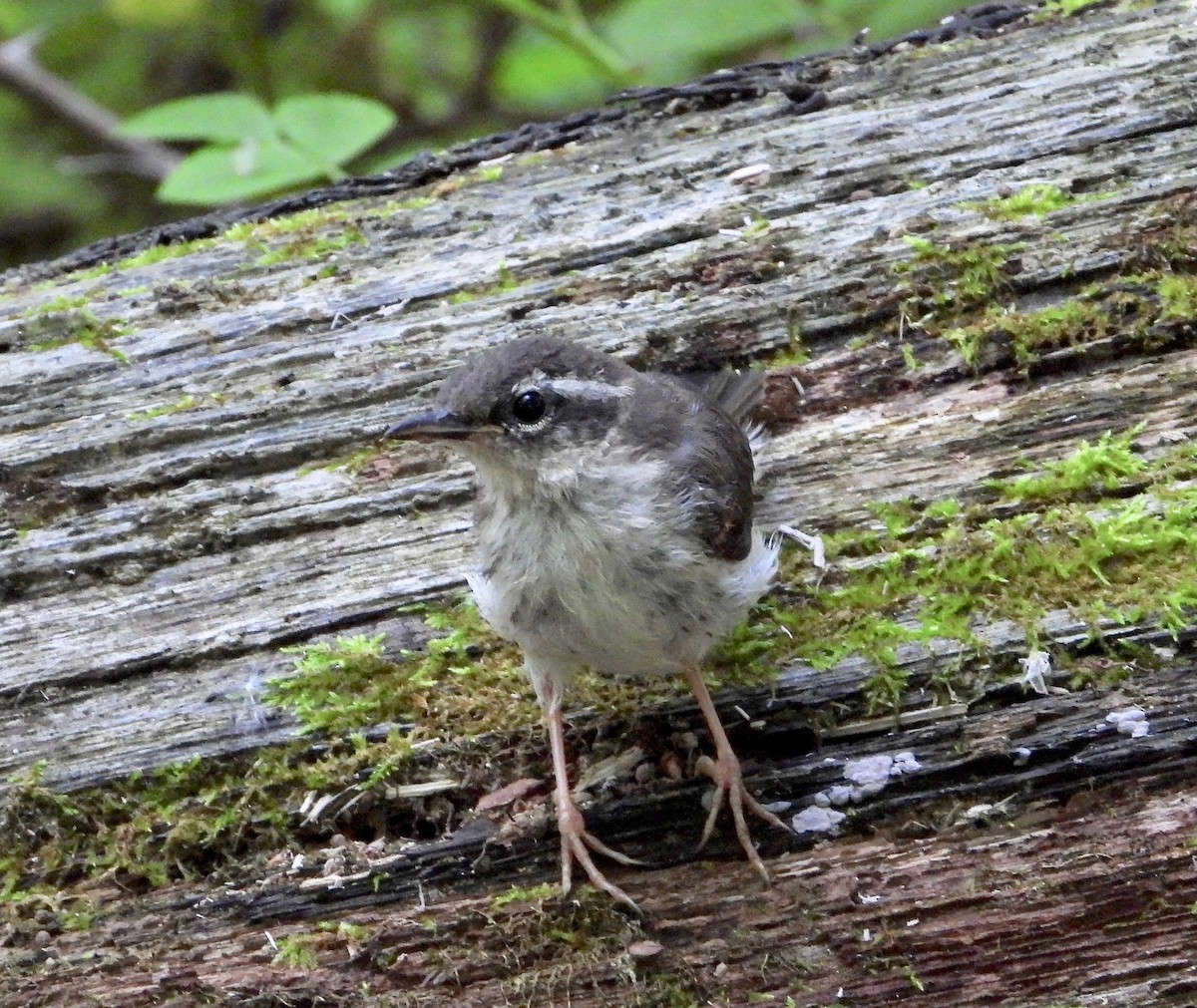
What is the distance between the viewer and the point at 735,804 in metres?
3.67

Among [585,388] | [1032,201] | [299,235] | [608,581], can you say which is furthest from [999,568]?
[299,235]

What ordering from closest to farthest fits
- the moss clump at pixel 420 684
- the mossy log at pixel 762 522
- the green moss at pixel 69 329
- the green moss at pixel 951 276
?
the mossy log at pixel 762 522 < the moss clump at pixel 420 684 < the green moss at pixel 951 276 < the green moss at pixel 69 329

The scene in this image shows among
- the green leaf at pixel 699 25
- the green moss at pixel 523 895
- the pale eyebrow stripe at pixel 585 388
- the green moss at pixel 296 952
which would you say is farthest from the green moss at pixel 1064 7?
the green moss at pixel 296 952

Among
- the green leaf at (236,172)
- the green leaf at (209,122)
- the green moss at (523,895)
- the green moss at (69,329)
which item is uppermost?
the green leaf at (209,122)

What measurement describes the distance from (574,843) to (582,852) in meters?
0.04

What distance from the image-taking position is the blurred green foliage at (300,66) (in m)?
7.88

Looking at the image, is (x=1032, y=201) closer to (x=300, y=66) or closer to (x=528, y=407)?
(x=528, y=407)

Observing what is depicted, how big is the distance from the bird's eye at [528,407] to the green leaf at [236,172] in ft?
8.99

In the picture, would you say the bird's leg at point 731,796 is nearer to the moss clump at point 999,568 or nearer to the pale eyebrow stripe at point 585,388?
the moss clump at point 999,568

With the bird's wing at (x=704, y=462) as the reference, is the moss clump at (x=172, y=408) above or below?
above

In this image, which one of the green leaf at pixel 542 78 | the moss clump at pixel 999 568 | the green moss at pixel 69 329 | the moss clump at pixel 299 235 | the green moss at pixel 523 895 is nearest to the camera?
the green moss at pixel 523 895

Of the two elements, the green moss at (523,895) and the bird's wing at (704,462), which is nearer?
the green moss at (523,895)

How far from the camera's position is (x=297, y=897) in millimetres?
3752

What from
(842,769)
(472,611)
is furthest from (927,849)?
(472,611)
